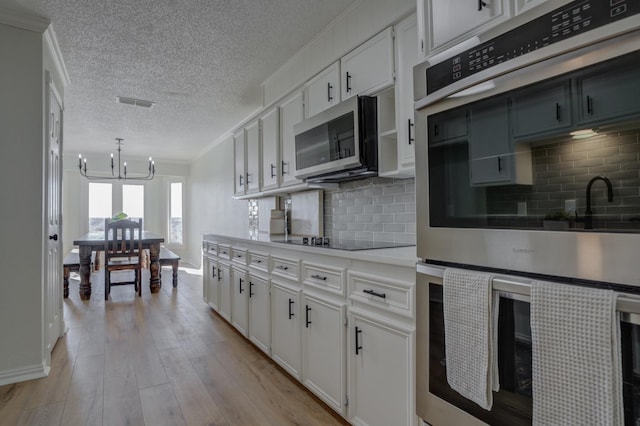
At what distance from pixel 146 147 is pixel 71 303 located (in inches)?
133

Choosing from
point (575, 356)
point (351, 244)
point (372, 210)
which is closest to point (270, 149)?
point (372, 210)

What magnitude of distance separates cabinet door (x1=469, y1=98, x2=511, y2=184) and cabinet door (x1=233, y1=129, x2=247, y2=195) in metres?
3.31

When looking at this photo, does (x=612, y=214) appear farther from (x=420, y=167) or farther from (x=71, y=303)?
(x=71, y=303)

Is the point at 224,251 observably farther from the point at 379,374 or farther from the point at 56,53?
the point at 379,374

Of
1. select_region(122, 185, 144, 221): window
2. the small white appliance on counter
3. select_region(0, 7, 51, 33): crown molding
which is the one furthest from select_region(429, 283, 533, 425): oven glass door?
select_region(122, 185, 144, 221): window

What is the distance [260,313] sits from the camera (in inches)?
109

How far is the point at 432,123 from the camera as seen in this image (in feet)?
3.95

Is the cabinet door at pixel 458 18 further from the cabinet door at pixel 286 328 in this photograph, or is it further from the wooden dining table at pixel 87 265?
the wooden dining table at pixel 87 265

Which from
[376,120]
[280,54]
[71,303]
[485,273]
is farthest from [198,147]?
[485,273]

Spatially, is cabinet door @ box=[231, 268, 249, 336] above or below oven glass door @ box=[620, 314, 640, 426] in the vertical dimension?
below

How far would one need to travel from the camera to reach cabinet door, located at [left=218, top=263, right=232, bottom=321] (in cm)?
349

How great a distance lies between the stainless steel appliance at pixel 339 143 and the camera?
2.16 metres

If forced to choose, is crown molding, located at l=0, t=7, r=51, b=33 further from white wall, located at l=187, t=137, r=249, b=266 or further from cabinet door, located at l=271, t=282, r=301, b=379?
white wall, located at l=187, t=137, r=249, b=266

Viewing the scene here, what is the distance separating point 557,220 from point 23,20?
3.24 m
